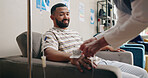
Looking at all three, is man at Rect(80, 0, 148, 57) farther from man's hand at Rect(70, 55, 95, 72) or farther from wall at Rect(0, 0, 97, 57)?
wall at Rect(0, 0, 97, 57)

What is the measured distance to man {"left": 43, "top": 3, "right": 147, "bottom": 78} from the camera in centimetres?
105

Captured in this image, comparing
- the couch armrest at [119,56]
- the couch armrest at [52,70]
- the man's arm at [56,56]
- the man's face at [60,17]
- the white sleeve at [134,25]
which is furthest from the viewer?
the couch armrest at [119,56]

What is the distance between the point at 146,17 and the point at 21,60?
864mm

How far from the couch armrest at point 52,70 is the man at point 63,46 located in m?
0.05

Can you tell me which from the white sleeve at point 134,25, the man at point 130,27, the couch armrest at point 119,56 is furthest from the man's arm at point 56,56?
the couch armrest at point 119,56

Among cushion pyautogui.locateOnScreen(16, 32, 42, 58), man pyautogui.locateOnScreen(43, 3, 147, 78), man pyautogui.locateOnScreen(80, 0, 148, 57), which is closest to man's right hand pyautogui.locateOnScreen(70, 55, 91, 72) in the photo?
man pyautogui.locateOnScreen(43, 3, 147, 78)

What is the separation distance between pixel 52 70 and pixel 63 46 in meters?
0.45

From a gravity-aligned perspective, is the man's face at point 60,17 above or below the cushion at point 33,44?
above

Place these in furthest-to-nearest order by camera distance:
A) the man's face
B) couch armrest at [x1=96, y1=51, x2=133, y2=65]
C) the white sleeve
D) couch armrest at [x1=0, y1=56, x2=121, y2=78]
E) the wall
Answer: couch armrest at [x1=96, y1=51, x2=133, y2=65] → the man's face → the wall → couch armrest at [x1=0, y1=56, x2=121, y2=78] → the white sleeve

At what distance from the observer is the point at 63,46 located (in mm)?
1343

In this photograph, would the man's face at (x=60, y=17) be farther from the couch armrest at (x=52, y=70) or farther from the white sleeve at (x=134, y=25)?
the white sleeve at (x=134, y=25)

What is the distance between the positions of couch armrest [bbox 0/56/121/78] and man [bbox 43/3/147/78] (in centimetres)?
A: 5

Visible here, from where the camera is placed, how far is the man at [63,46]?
3.46 feet

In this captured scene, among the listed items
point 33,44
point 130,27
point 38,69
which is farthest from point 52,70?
point 130,27
